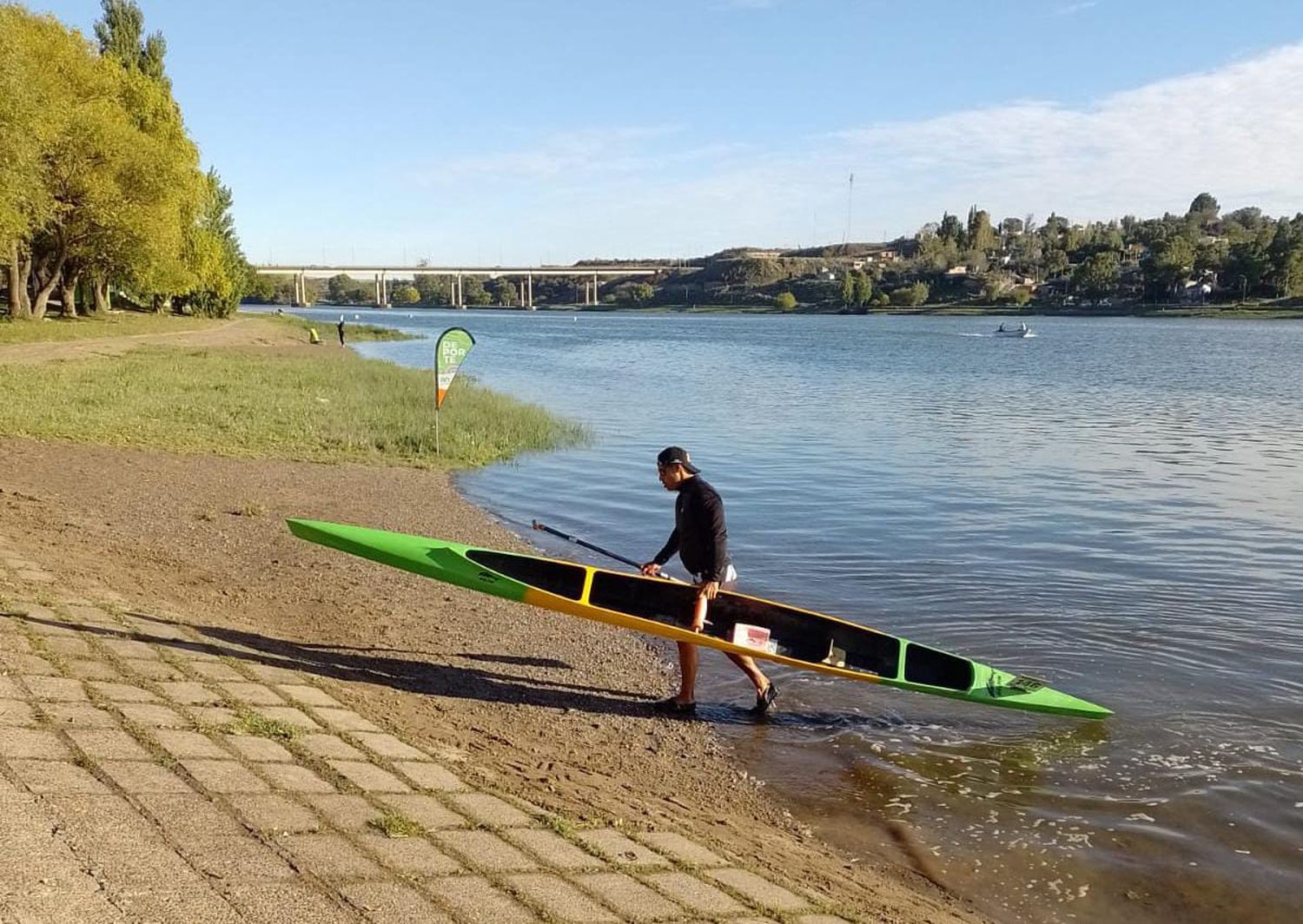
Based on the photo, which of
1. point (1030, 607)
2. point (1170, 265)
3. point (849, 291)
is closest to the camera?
point (1030, 607)

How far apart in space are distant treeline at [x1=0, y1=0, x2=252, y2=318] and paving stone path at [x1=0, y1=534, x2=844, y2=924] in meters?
30.7

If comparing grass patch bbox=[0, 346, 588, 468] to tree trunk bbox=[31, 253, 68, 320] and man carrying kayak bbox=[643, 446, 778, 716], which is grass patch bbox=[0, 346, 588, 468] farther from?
tree trunk bbox=[31, 253, 68, 320]

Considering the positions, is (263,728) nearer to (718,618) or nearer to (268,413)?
(718,618)

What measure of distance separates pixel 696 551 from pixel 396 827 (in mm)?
3939

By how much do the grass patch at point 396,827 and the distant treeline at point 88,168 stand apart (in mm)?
32349

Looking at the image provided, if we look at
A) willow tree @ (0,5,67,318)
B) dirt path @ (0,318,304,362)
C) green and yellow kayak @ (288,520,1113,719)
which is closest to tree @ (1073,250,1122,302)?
dirt path @ (0,318,304,362)

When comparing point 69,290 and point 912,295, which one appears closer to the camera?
point 69,290

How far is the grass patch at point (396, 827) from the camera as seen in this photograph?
444 centimetres

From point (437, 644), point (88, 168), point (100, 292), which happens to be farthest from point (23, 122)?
point (437, 644)

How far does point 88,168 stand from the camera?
38031 millimetres

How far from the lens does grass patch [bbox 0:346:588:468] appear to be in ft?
58.2

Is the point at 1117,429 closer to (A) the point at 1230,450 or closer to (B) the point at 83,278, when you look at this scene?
(A) the point at 1230,450

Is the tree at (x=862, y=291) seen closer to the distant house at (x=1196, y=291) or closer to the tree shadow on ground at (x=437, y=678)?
the distant house at (x=1196, y=291)

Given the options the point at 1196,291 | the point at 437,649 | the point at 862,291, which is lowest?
the point at 437,649
